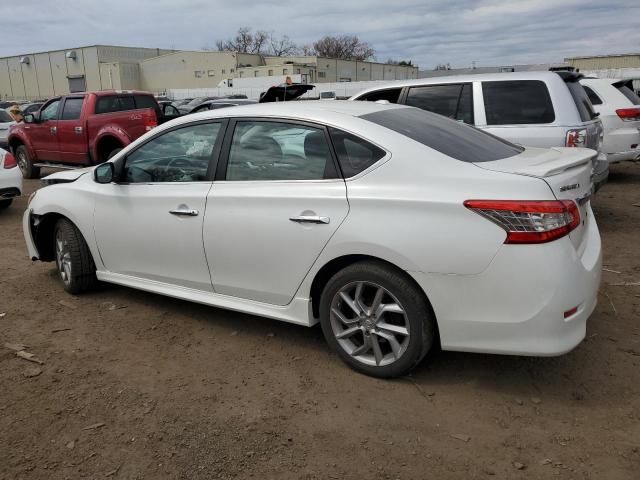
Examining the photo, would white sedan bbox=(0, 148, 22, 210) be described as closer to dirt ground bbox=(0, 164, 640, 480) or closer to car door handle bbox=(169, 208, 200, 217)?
dirt ground bbox=(0, 164, 640, 480)

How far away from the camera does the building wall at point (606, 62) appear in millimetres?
43938

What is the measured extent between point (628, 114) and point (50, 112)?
11.5 meters

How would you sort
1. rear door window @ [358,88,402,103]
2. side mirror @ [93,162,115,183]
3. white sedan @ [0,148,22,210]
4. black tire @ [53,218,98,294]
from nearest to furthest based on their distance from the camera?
side mirror @ [93,162,115,183], black tire @ [53,218,98,294], rear door window @ [358,88,402,103], white sedan @ [0,148,22,210]

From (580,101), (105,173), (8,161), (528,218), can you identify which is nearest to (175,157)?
(105,173)

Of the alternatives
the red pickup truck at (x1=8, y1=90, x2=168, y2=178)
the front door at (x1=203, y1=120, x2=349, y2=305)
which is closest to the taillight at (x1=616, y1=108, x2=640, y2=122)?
the front door at (x1=203, y1=120, x2=349, y2=305)

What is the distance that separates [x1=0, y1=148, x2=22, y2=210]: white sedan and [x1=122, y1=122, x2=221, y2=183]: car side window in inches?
210

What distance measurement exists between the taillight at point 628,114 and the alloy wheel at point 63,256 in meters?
8.84

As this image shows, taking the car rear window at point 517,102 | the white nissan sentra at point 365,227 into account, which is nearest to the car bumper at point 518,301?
the white nissan sentra at point 365,227

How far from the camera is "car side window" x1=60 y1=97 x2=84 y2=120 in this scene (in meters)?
11.4

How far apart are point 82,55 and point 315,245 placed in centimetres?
7901

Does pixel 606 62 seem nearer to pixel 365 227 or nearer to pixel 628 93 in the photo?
pixel 628 93

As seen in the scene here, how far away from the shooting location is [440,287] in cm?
296

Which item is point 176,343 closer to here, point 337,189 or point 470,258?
point 337,189

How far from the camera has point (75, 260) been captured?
4.74 metres
